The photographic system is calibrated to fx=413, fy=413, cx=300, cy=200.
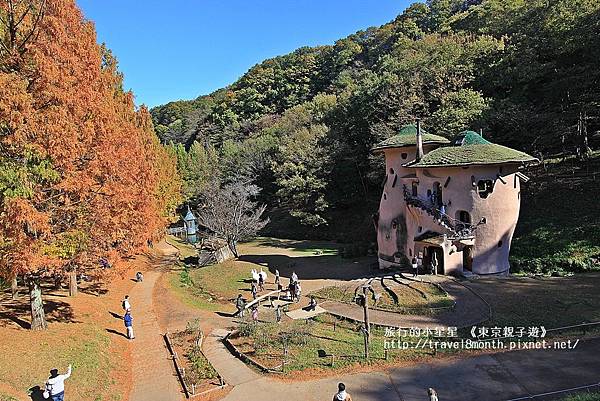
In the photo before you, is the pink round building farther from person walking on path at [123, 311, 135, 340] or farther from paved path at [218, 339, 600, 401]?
person walking on path at [123, 311, 135, 340]

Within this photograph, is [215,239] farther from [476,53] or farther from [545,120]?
[476,53]

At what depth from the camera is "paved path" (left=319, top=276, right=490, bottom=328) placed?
16797mm

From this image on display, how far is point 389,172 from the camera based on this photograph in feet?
95.7

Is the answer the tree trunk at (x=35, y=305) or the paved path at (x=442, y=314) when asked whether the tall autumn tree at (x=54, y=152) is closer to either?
the tree trunk at (x=35, y=305)

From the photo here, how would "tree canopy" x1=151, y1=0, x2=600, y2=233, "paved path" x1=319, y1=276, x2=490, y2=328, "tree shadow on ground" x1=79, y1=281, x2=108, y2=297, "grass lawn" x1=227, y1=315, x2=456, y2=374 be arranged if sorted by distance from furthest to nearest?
"tree canopy" x1=151, y1=0, x2=600, y2=233
"tree shadow on ground" x1=79, y1=281, x2=108, y2=297
"paved path" x1=319, y1=276, x2=490, y2=328
"grass lawn" x1=227, y1=315, x2=456, y2=374

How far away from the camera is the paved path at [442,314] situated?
16797 mm

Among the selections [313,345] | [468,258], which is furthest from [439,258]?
[313,345]

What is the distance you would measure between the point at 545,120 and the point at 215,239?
29.5m

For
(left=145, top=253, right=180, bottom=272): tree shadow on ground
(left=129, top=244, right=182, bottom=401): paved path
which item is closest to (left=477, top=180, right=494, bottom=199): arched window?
(left=129, top=244, right=182, bottom=401): paved path

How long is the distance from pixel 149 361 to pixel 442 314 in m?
12.3

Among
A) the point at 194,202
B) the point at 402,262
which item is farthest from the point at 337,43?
the point at 402,262

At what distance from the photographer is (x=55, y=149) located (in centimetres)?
1334

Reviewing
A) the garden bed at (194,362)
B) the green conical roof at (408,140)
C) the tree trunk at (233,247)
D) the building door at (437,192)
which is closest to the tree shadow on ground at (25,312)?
the garden bed at (194,362)

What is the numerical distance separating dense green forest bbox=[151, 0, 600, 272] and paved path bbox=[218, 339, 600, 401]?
1648cm
